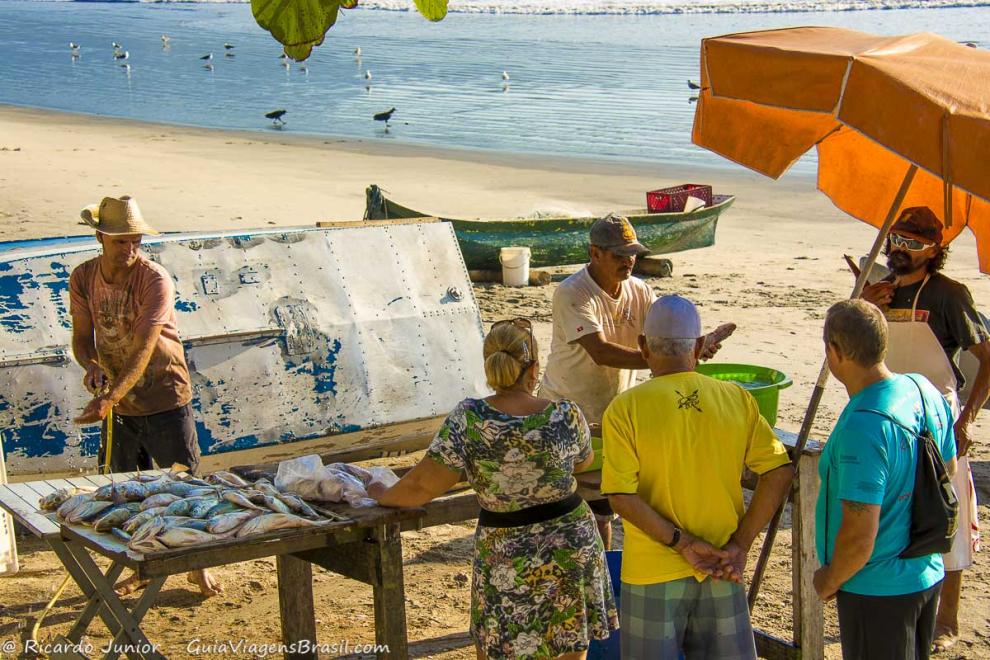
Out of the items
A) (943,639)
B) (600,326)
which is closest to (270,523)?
(600,326)

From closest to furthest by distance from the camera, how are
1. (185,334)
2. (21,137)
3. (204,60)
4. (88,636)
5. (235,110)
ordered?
1. (88,636)
2. (185,334)
3. (21,137)
4. (235,110)
5. (204,60)

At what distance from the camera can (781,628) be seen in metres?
5.80

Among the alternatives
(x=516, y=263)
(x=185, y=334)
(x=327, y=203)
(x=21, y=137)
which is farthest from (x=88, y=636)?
(x=21, y=137)

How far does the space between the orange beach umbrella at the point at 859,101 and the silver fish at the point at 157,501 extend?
103 inches

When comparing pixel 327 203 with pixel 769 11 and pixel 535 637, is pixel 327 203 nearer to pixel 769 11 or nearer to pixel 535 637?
pixel 535 637

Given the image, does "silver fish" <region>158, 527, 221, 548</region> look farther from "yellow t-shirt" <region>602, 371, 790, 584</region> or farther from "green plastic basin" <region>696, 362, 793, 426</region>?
"green plastic basin" <region>696, 362, 793, 426</region>

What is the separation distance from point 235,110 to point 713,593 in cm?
4021

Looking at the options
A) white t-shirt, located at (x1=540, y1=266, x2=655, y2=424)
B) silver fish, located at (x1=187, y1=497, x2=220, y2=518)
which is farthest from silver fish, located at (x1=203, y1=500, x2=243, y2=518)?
white t-shirt, located at (x1=540, y1=266, x2=655, y2=424)

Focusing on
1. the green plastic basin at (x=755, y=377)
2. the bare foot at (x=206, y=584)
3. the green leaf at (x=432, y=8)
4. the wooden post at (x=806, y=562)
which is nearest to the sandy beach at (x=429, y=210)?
the bare foot at (x=206, y=584)

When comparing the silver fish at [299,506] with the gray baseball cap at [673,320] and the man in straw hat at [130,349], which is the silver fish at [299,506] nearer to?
the gray baseball cap at [673,320]

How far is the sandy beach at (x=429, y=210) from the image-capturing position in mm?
6043

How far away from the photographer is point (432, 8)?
2.29 m

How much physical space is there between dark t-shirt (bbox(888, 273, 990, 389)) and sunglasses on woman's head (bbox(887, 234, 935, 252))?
16 centimetres

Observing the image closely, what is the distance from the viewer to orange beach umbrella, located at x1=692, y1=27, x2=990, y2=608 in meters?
3.70
